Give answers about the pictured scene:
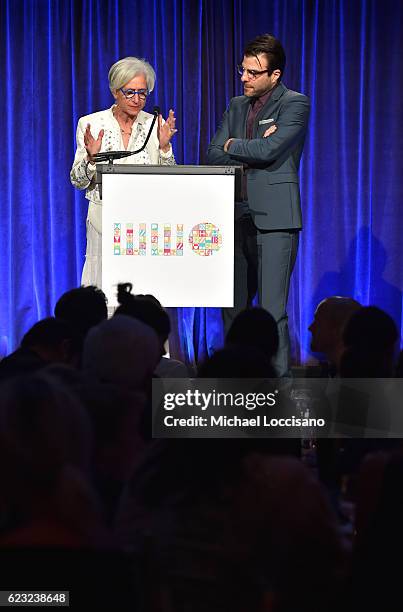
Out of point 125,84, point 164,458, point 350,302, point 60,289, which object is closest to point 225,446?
point 164,458

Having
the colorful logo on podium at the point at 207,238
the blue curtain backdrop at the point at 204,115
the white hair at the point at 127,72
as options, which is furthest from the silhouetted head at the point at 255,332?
the blue curtain backdrop at the point at 204,115

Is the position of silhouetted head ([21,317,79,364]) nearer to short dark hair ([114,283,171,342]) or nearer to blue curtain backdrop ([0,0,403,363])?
short dark hair ([114,283,171,342])

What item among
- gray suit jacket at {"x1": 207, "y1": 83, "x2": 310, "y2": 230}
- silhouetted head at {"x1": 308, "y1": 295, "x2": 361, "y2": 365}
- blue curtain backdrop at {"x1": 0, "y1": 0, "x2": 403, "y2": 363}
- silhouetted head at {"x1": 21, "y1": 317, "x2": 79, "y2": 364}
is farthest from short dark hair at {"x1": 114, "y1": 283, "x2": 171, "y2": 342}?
blue curtain backdrop at {"x1": 0, "y1": 0, "x2": 403, "y2": 363}

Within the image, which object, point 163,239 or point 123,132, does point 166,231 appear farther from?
point 123,132

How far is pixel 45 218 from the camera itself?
6188 mm

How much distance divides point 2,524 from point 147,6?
533 centimetres

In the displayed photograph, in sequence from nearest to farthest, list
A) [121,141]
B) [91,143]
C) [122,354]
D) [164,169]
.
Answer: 1. [122,354]
2. [164,169]
3. [91,143]
4. [121,141]

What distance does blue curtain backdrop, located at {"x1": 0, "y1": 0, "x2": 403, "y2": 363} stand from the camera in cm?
609

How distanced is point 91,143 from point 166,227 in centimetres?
56

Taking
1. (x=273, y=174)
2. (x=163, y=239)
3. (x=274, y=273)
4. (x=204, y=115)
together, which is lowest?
(x=274, y=273)

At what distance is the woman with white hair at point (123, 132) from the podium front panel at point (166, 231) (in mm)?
302

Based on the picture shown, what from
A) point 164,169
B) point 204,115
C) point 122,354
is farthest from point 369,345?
point 204,115

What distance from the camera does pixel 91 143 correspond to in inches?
174

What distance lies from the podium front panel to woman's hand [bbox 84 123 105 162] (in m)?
0.24
